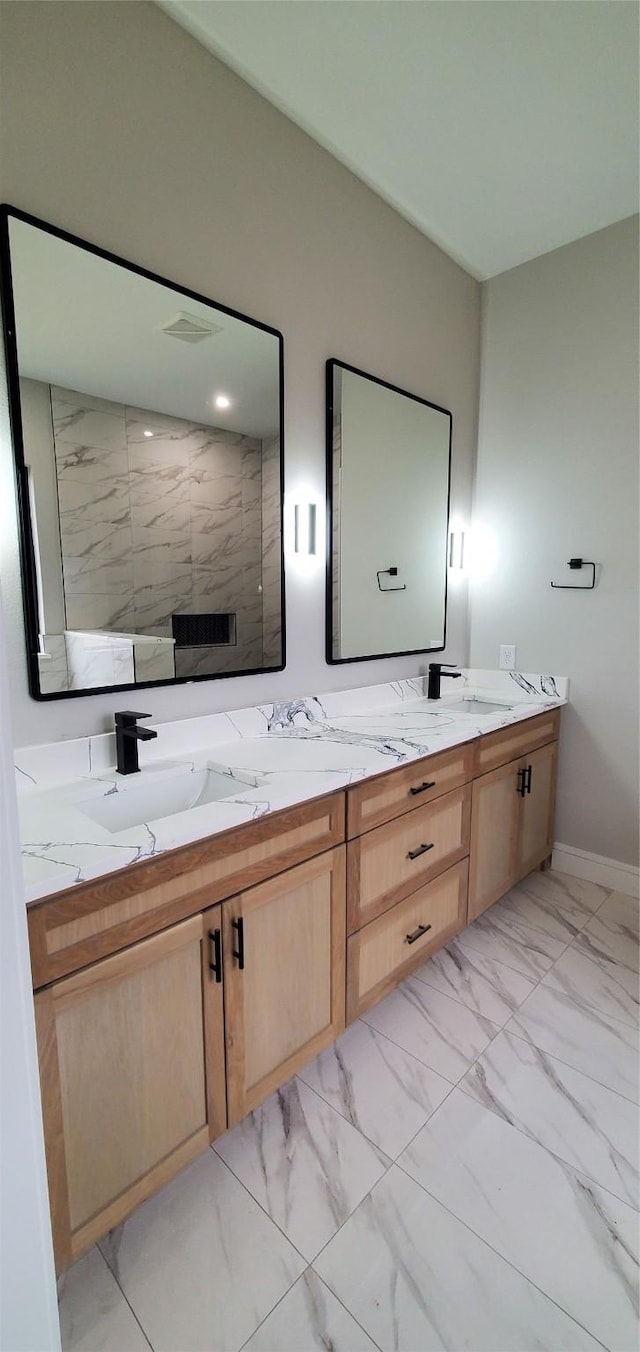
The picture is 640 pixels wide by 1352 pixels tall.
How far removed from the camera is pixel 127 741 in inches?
55.9

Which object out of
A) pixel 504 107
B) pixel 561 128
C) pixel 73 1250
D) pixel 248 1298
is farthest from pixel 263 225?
pixel 248 1298

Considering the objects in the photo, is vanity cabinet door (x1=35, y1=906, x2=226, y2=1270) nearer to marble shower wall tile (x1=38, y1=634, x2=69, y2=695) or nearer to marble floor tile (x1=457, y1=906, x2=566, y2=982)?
marble shower wall tile (x1=38, y1=634, x2=69, y2=695)

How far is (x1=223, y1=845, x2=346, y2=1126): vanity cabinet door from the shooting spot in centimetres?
124

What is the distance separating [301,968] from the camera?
1392 mm

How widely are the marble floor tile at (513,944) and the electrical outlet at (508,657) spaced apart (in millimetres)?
1181

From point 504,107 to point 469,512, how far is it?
4.83ft

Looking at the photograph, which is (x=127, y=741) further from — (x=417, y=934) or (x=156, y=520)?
(x=417, y=934)

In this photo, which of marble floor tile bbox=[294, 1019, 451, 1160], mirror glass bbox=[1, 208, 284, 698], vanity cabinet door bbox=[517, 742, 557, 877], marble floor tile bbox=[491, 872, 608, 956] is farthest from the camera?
vanity cabinet door bbox=[517, 742, 557, 877]

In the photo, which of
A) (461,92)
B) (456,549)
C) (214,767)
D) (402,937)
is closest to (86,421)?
(214,767)

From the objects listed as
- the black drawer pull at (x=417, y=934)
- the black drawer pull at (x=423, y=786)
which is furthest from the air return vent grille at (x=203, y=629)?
the black drawer pull at (x=417, y=934)

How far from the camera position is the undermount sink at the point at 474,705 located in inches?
101

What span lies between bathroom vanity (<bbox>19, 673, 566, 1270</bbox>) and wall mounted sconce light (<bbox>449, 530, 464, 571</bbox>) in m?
1.06

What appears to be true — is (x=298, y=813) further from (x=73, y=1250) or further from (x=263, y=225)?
(x=263, y=225)

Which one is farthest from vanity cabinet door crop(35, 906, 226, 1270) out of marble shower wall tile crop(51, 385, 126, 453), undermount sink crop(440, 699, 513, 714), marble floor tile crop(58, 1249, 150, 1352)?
undermount sink crop(440, 699, 513, 714)
